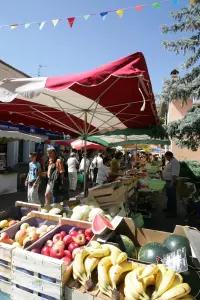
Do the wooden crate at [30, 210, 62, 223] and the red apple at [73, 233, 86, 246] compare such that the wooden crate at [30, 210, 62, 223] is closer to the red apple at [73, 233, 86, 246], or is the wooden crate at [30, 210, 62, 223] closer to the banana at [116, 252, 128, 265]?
the red apple at [73, 233, 86, 246]

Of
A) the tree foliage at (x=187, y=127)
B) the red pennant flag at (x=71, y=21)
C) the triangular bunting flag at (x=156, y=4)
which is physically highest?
the triangular bunting flag at (x=156, y=4)

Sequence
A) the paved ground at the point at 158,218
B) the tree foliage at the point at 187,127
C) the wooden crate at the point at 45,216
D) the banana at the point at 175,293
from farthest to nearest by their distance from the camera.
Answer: the tree foliage at the point at 187,127
the paved ground at the point at 158,218
the wooden crate at the point at 45,216
the banana at the point at 175,293

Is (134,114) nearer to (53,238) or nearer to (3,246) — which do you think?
(53,238)

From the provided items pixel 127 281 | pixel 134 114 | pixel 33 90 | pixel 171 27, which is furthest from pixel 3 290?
pixel 171 27

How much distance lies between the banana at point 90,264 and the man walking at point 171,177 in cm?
499

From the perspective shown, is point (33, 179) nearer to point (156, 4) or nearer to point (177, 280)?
point (177, 280)

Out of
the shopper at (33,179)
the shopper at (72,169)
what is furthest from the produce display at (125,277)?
the shopper at (72,169)

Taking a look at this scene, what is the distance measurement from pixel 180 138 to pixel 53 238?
5938mm

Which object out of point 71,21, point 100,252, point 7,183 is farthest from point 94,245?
point 7,183

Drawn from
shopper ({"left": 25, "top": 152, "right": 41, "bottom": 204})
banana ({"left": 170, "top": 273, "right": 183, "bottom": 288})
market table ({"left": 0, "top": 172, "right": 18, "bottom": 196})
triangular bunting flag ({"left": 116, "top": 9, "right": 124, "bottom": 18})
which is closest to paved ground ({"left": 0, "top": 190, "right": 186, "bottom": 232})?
market table ({"left": 0, "top": 172, "right": 18, "bottom": 196})

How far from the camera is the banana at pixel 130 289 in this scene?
5.07 feet

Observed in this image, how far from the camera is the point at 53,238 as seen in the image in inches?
95.7

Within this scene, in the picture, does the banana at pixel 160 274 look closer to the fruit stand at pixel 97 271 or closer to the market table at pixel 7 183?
the fruit stand at pixel 97 271

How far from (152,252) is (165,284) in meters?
0.51
